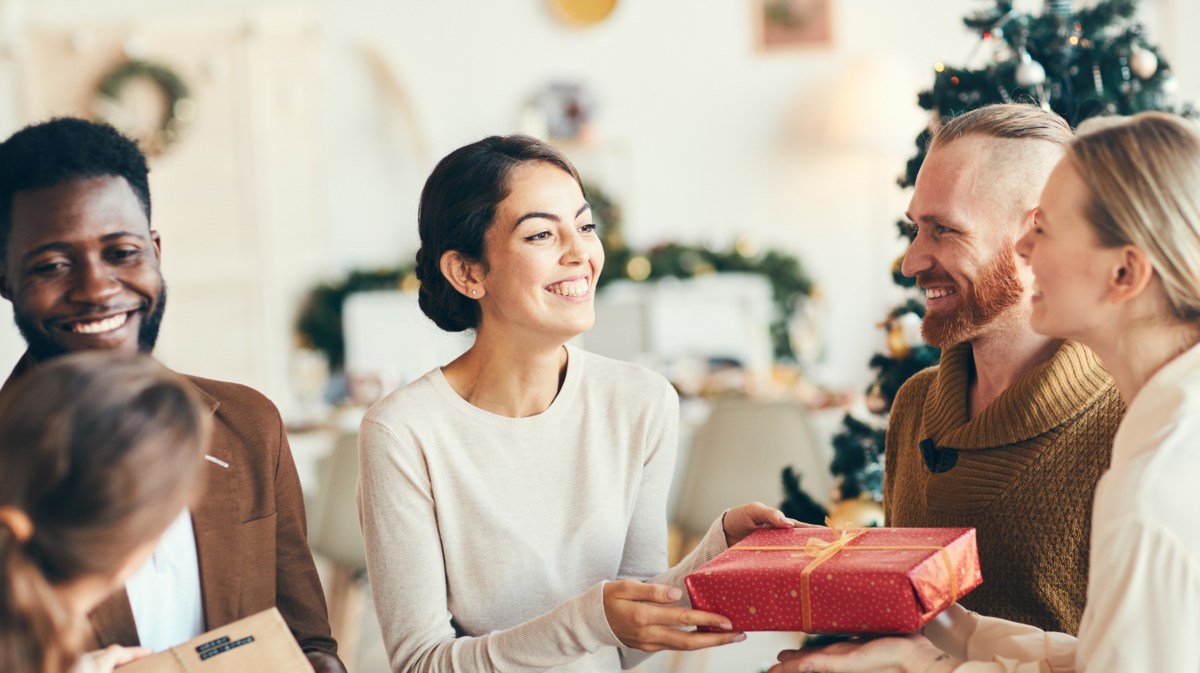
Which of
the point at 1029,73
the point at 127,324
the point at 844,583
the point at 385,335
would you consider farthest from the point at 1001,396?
the point at 385,335

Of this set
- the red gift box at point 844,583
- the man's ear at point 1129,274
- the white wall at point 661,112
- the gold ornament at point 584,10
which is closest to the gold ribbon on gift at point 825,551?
the red gift box at point 844,583

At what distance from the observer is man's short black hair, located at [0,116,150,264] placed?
1.66m

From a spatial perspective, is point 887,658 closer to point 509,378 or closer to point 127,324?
point 509,378

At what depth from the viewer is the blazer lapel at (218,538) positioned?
167 cm

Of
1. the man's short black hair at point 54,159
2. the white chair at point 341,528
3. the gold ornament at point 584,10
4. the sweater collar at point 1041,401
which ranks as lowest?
the white chair at point 341,528

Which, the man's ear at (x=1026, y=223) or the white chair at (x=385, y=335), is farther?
the white chair at (x=385, y=335)

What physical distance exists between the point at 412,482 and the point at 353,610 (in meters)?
2.85

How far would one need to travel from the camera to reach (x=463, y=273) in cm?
196

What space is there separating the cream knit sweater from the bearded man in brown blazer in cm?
15

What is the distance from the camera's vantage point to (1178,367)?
1325 millimetres

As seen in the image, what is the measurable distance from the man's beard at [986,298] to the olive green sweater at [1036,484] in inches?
4.6

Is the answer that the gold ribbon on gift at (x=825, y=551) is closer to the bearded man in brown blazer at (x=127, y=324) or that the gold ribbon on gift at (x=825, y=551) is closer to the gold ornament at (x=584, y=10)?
the bearded man in brown blazer at (x=127, y=324)

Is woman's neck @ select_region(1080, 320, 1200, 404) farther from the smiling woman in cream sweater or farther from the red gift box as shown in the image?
the smiling woman in cream sweater

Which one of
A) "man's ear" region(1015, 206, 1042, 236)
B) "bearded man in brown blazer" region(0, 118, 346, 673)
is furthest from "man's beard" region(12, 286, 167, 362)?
"man's ear" region(1015, 206, 1042, 236)
